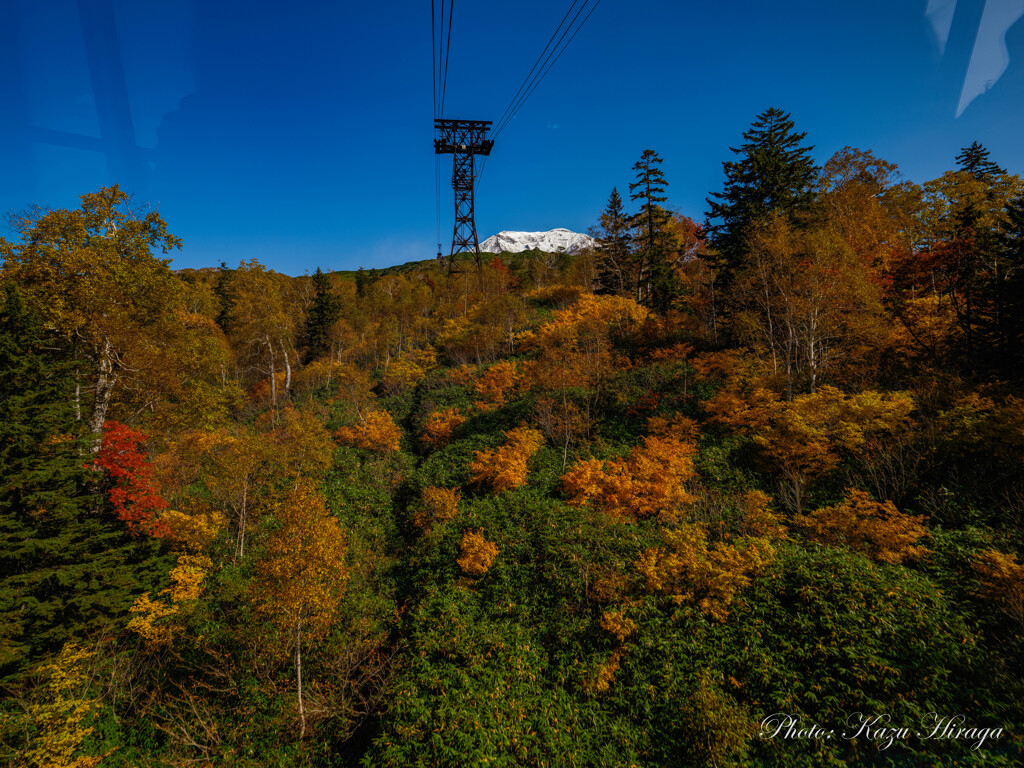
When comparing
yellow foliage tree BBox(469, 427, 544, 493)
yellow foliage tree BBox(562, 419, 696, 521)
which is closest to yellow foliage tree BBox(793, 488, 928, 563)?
yellow foliage tree BBox(562, 419, 696, 521)

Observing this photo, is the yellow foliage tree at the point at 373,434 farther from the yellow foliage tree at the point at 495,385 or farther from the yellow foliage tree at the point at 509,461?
the yellow foliage tree at the point at 509,461

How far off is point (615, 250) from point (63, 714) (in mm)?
40646

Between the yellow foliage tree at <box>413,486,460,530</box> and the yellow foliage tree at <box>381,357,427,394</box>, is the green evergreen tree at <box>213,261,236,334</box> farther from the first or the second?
the yellow foliage tree at <box>413,486,460,530</box>

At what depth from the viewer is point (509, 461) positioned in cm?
1938

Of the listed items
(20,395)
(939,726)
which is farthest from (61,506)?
(939,726)

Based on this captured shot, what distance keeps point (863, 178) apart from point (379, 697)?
40181 millimetres

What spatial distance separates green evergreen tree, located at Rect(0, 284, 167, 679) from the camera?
10.4 m

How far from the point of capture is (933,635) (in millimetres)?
7902

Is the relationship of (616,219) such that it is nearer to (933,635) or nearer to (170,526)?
(933,635)

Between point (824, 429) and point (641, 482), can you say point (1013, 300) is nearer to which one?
point (824, 429)

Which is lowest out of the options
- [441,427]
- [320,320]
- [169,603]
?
[169,603]

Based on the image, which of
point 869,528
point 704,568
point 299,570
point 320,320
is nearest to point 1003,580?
point 869,528

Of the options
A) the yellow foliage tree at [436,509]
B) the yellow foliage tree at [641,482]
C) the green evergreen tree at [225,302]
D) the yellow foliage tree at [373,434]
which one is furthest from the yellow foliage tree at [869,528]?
the green evergreen tree at [225,302]

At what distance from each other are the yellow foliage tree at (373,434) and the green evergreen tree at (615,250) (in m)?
24.1
